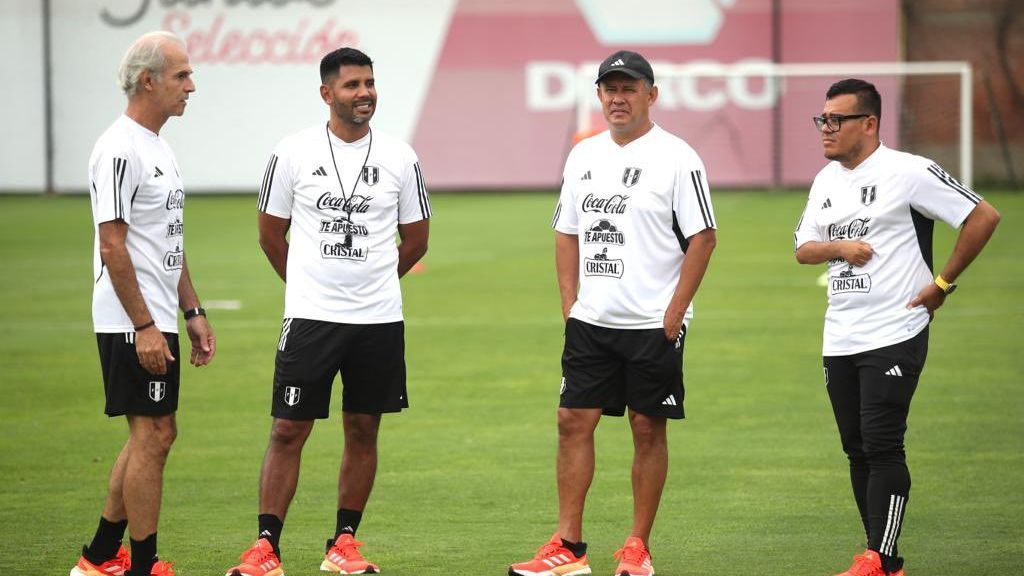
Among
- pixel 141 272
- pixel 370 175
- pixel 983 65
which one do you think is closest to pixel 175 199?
pixel 141 272

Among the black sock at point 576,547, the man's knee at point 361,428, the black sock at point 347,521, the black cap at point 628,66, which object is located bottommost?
the black sock at point 576,547

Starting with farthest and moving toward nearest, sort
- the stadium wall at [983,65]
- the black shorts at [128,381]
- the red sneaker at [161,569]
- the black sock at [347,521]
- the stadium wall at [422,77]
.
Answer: the stadium wall at [422,77]
the stadium wall at [983,65]
the black sock at [347,521]
the red sneaker at [161,569]
the black shorts at [128,381]

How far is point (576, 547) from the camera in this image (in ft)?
20.6

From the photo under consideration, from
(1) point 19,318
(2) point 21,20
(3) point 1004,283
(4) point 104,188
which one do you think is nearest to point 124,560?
(4) point 104,188

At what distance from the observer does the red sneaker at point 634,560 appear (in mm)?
6152

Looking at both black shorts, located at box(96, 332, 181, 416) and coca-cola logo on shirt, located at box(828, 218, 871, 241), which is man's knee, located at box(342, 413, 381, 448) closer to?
black shorts, located at box(96, 332, 181, 416)

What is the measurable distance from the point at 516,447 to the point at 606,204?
3.07 metres

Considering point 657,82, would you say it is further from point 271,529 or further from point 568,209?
point 271,529

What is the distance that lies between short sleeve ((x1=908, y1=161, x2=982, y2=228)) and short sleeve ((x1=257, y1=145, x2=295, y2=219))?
2.67 meters

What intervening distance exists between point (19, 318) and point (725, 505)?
9.57 meters

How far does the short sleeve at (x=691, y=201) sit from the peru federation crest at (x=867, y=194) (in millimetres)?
634

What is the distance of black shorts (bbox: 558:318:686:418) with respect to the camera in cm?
630

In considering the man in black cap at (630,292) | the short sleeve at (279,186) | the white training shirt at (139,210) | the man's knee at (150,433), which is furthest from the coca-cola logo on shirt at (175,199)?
the man in black cap at (630,292)

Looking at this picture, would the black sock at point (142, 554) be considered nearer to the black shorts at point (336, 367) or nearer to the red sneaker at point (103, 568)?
the red sneaker at point (103, 568)
